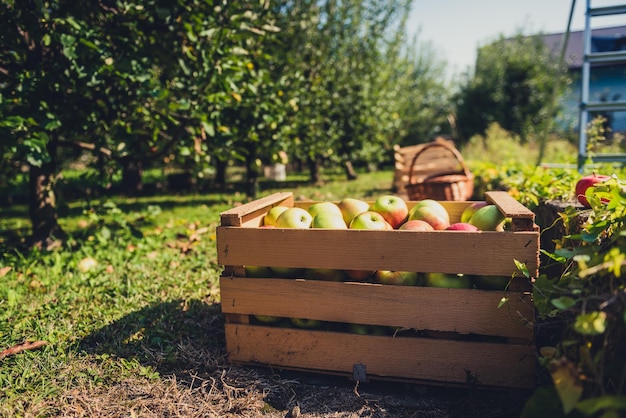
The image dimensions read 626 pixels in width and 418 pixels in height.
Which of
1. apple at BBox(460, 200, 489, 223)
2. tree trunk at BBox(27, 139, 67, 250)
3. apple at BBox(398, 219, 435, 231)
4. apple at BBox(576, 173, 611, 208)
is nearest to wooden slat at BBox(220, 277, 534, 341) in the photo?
apple at BBox(398, 219, 435, 231)

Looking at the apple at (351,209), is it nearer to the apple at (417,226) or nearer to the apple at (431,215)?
the apple at (431,215)

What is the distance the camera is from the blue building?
238 inches

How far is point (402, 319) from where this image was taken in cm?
191

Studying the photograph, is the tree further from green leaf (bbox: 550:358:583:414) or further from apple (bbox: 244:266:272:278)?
green leaf (bbox: 550:358:583:414)

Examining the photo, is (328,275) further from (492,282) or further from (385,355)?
(492,282)

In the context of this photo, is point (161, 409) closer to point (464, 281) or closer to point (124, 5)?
point (464, 281)

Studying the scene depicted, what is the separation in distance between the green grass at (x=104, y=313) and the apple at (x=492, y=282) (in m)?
1.39

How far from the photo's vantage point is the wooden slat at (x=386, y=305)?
5.88 feet

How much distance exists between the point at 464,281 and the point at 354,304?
0.50m

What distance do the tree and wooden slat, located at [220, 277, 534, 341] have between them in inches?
637

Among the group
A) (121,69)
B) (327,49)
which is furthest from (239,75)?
(327,49)

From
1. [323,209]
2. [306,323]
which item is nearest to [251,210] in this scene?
[323,209]

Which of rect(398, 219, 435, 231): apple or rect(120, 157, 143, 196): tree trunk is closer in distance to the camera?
rect(398, 219, 435, 231): apple

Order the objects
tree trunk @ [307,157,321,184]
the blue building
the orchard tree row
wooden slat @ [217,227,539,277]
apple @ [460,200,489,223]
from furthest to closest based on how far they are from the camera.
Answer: tree trunk @ [307,157,321,184], the blue building, the orchard tree row, apple @ [460,200,489,223], wooden slat @ [217,227,539,277]
